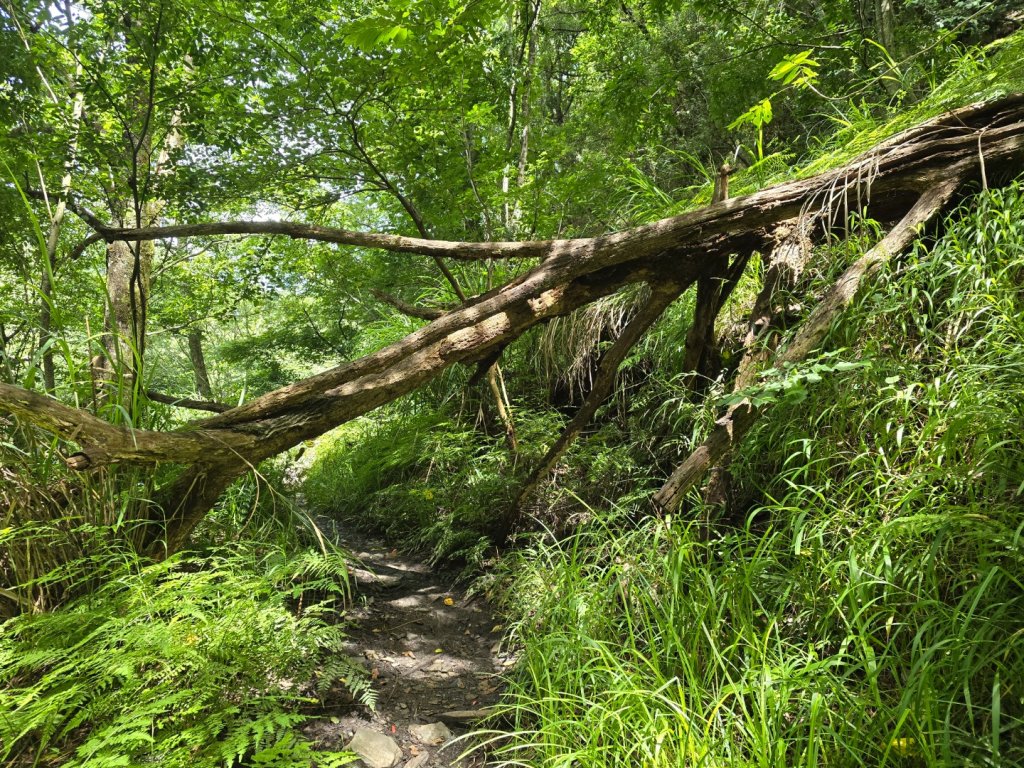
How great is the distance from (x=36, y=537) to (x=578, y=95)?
10891 millimetres

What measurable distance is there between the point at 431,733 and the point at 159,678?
1.06 m

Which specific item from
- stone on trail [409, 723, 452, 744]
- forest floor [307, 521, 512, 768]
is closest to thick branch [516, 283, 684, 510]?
forest floor [307, 521, 512, 768]

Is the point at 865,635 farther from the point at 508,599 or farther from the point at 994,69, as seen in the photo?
the point at 994,69

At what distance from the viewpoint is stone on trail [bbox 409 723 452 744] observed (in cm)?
211

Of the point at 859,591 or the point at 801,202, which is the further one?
the point at 801,202

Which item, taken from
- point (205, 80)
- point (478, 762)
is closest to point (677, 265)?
point (478, 762)

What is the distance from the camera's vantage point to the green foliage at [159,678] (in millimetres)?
1438

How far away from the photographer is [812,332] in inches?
78.4

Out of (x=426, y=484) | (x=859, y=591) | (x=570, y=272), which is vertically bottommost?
(x=426, y=484)

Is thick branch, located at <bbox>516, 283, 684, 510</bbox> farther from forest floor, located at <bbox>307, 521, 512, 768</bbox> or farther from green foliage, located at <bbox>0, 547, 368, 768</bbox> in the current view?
green foliage, located at <bbox>0, 547, 368, 768</bbox>

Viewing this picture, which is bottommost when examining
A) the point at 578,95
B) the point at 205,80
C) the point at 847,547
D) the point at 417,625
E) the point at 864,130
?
the point at 417,625

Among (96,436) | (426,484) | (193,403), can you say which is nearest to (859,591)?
(96,436)

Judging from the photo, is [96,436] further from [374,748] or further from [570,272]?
[570,272]

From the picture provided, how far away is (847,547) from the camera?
1.59 m
